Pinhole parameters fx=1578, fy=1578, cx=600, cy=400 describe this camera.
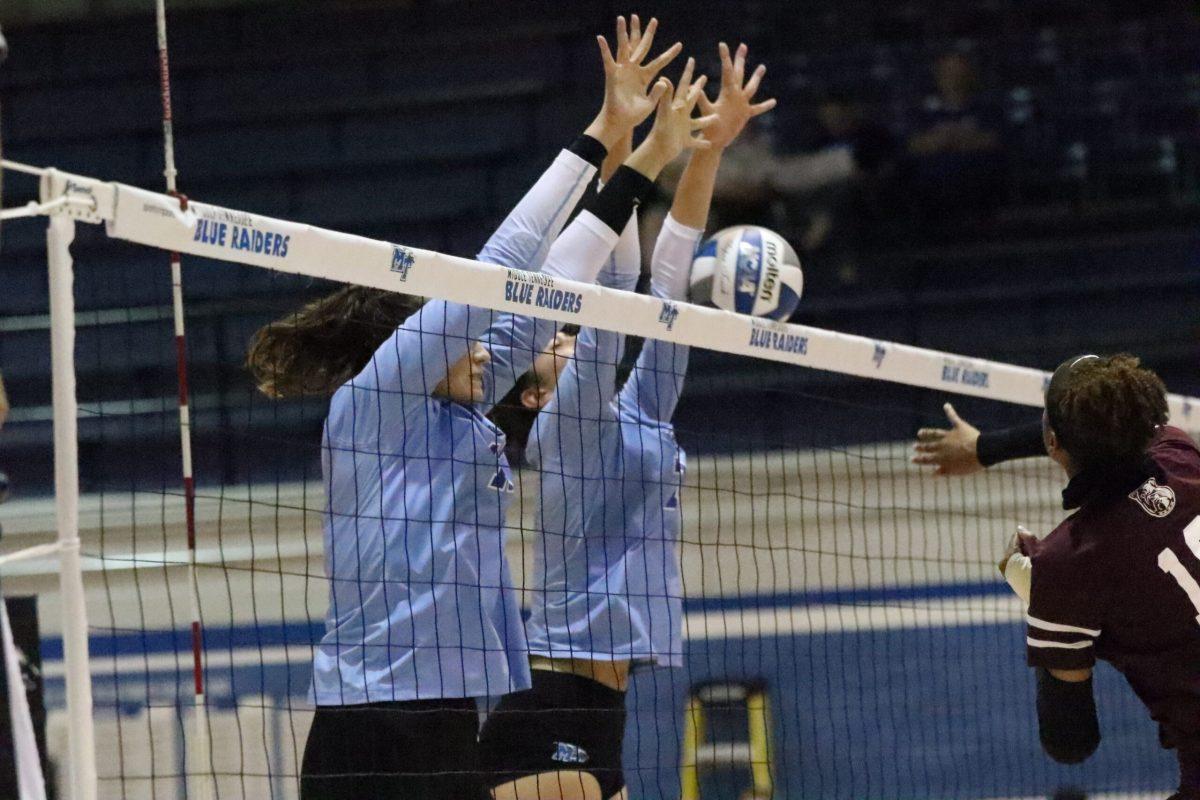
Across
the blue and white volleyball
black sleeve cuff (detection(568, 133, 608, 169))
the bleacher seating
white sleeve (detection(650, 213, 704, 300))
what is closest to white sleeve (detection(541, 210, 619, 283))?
black sleeve cuff (detection(568, 133, 608, 169))

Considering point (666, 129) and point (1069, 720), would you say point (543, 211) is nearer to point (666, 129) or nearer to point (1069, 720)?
point (666, 129)

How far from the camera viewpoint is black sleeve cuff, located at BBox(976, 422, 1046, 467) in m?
4.02

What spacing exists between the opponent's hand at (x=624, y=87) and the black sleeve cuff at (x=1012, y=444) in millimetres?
1308

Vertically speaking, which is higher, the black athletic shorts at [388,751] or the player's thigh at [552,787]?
the black athletic shorts at [388,751]

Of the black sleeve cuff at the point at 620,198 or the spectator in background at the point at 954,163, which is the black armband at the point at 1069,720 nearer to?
the black sleeve cuff at the point at 620,198

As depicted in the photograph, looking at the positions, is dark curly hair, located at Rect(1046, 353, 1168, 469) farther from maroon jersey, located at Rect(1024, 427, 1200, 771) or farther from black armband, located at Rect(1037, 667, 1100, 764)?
black armband, located at Rect(1037, 667, 1100, 764)

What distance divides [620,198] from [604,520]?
2.56 feet

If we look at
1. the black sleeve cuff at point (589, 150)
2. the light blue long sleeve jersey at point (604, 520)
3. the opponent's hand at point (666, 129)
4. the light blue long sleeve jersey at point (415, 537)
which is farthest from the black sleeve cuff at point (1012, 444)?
the light blue long sleeve jersey at point (415, 537)

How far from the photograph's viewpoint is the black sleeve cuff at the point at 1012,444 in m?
4.02

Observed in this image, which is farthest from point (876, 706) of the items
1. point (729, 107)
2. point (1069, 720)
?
point (1069, 720)

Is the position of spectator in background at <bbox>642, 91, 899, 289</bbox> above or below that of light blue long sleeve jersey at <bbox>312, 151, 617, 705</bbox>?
above

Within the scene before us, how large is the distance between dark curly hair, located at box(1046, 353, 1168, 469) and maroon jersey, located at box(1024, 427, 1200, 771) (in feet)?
0.19

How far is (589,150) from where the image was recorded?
3369 mm

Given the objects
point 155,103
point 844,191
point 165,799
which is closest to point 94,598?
point 165,799
